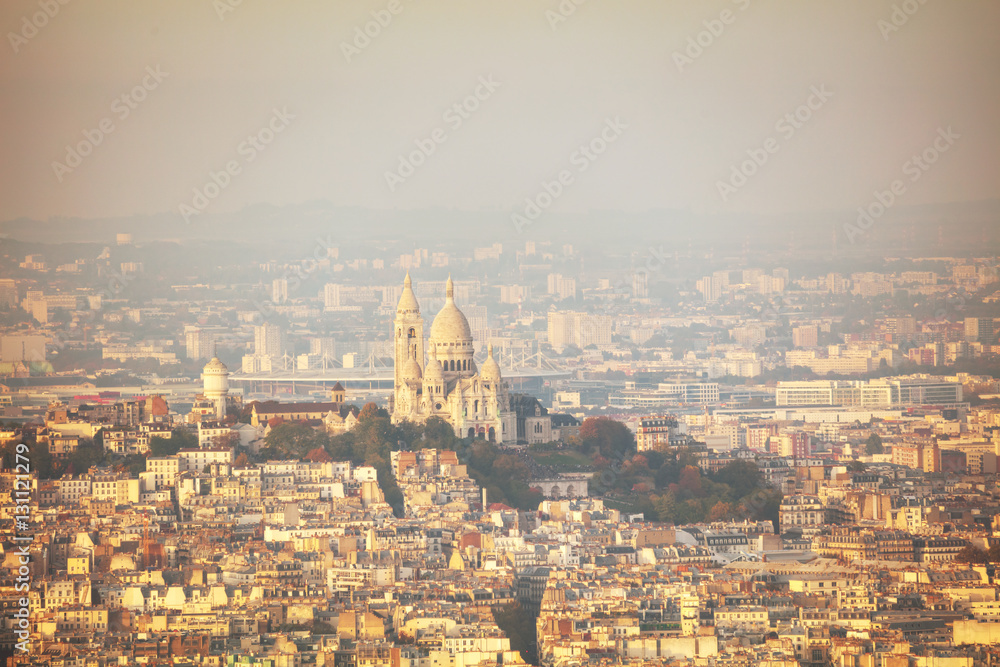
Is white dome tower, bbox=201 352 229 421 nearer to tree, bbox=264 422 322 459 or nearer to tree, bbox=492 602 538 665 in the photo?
tree, bbox=264 422 322 459

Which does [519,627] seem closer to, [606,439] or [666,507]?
[666,507]

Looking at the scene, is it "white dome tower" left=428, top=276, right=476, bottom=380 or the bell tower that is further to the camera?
the bell tower

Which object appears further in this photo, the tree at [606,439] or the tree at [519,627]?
the tree at [606,439]

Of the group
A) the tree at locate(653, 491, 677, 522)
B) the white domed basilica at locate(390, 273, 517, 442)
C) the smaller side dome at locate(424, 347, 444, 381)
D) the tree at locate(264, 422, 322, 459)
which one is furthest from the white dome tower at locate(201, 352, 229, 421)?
the tree at locate(653, 491, 677, 522)

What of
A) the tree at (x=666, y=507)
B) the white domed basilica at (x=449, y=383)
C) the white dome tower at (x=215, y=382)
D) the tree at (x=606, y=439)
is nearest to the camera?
the tree at (x=666, y=507)

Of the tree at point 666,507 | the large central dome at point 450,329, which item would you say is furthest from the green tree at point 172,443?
the tree at point 666,507

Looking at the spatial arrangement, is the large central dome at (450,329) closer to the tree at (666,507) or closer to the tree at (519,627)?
the tree at (666,507)

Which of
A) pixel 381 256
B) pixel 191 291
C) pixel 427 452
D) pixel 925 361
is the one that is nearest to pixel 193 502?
pixel 427 452

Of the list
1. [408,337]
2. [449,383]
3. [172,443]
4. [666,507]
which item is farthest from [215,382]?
[666,507]
